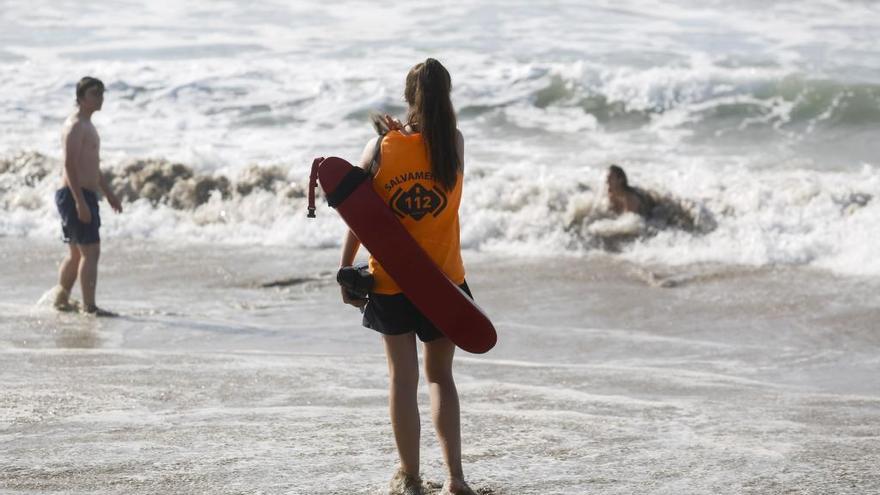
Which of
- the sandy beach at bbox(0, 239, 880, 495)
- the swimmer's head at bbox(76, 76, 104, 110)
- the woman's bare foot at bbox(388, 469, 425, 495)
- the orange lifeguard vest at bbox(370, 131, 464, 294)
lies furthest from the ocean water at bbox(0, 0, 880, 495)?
the swimmer's head at bbox(76, 76, 104, 110)

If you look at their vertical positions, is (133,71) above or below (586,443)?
above

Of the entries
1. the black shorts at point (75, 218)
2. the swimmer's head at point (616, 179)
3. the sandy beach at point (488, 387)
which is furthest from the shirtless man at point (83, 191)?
the swimmer's head at point (616, 179)

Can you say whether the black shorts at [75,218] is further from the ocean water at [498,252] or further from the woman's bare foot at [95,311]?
the ocean water at [498,252]

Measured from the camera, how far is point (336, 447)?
5.41m

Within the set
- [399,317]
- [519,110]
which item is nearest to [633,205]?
[519,110]

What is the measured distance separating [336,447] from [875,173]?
1202 centimetres

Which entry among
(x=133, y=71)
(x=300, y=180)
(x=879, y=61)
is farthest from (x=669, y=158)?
(x=133, y=71)

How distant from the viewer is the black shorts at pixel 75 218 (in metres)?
9.42

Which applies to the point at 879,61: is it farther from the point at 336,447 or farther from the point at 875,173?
the point at 336,447

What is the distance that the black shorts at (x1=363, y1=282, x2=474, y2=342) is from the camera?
457 centimetres

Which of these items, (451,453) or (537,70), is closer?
(451,453)

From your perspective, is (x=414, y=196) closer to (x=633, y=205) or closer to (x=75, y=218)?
(x=75, y=218)

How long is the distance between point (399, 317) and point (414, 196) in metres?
0.43

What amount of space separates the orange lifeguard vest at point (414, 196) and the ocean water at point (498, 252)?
3.10ft
